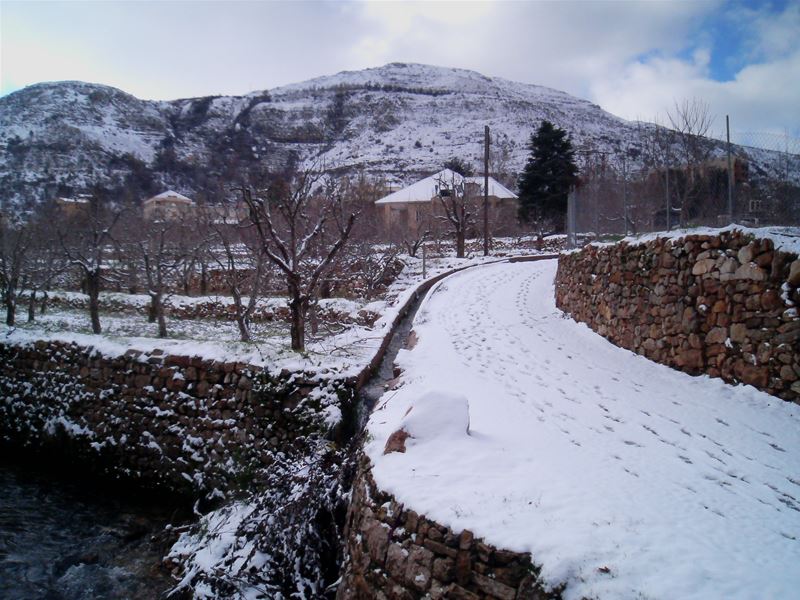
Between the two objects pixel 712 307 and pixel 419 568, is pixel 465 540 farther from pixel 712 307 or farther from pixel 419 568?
pixel 712 307

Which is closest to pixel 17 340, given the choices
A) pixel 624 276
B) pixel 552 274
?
pixel 624 276

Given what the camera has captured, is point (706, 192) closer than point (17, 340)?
Yes

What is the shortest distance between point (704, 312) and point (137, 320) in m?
19.9

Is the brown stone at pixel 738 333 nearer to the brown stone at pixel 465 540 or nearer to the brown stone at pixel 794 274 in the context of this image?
the brown stone at pixel 794 274

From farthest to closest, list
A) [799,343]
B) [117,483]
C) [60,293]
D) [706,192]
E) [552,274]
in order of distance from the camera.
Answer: [60,293] < [552,274] < [706,192] < [117,483] < [799,343]

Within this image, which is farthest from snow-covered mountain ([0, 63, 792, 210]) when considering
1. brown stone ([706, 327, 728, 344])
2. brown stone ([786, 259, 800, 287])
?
brown stone ([786, 259, 800, 287])

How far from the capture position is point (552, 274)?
1872 cm

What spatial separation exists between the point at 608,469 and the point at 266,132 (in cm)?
10438

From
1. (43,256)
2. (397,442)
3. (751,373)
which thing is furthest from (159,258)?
(751,373)

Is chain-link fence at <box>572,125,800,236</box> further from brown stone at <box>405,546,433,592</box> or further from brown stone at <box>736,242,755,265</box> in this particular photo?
brown stone at <box>405,546,433,592</box>

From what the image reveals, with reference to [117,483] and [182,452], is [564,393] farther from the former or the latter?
[117,483]

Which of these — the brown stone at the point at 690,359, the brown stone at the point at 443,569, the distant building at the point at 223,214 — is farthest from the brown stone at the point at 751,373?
the distant building at the point at 223,214

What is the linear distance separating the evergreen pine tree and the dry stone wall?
86.3ft

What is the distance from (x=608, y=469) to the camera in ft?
14.4
